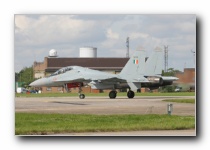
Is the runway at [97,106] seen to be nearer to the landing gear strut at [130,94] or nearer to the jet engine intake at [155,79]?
the landing gear strut at [130,94]

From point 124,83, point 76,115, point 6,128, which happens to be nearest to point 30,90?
point 76,115

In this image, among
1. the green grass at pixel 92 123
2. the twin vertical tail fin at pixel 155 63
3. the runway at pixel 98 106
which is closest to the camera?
the green grass at pixel 92 123

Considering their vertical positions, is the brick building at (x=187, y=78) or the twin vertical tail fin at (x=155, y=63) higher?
the twin vertical tail fin at (x=155, y=63)

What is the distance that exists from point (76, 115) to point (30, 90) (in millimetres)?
1421

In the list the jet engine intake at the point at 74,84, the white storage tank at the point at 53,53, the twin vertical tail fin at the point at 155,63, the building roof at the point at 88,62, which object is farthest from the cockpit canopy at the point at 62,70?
the white storage tank at the point at 53,53

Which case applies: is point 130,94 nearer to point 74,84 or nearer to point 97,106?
point 97,106

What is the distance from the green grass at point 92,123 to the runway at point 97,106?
0.39 meters

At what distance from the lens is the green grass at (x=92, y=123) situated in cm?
1623

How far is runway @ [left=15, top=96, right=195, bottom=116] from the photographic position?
18375 millimetres

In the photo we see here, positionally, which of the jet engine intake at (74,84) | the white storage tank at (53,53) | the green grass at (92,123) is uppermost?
the white storage tank at (53,53)

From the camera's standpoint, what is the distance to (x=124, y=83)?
72.3ft

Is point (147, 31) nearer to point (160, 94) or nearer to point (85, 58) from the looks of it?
point (85, 58)

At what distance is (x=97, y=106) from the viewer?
20.3 meters

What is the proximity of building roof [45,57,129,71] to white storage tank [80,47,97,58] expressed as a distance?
275mm
